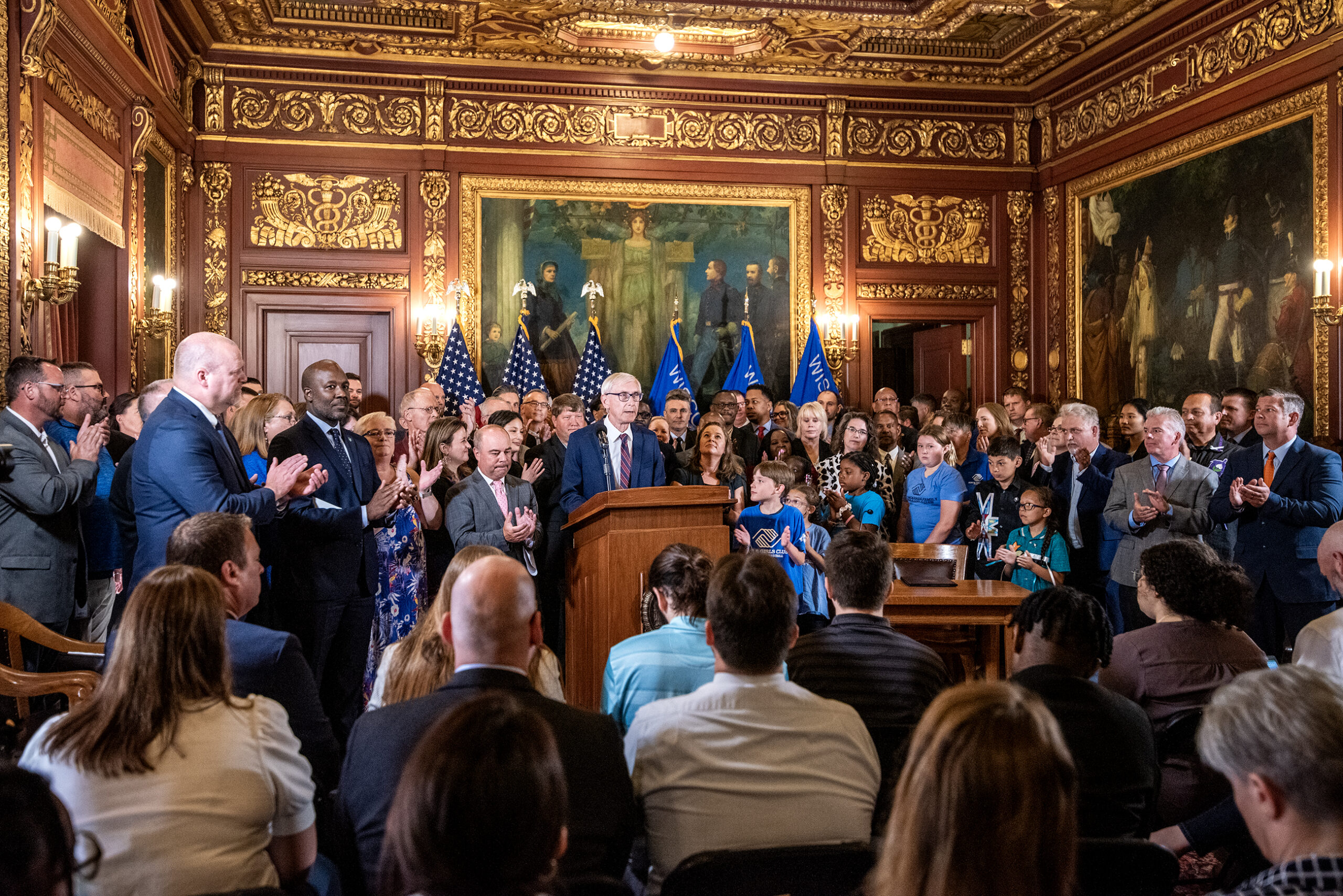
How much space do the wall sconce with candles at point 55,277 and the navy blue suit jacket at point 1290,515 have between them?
6535 mm

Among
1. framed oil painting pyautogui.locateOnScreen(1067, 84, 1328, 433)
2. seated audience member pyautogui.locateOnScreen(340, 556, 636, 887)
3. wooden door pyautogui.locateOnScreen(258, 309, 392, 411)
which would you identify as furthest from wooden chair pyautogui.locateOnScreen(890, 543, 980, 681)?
wooden door pyautogui.locateOnScreen(258, 309, 392, 411)

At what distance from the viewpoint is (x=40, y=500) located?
4684 millimetres

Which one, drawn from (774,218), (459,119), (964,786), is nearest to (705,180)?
(774,218)

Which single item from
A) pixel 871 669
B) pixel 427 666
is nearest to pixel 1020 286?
pixel 871 669

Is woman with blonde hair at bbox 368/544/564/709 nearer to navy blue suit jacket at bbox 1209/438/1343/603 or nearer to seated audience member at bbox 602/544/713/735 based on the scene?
seated audience member at bbox 602/544/713/735

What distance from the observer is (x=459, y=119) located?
11156 mm

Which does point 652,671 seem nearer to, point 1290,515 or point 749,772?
point 749,772

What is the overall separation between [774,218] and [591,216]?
2005mm

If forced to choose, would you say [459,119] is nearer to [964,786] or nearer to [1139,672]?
[1139,672]

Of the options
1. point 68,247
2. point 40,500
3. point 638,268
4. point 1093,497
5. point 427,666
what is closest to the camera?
point 427,666

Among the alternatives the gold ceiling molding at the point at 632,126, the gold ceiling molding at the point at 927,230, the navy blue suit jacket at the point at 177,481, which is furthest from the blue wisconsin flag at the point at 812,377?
the navy blue suit jacket at the point at 177,481

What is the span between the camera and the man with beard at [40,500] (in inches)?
185

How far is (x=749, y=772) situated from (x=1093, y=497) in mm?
4957

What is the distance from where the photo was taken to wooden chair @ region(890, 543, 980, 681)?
5352 mm
